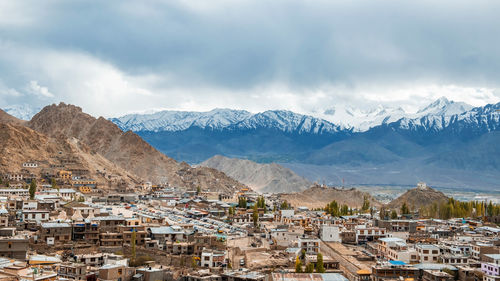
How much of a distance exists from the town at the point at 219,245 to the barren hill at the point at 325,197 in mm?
48073

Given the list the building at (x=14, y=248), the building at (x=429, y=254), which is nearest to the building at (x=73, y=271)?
the building at (x=14, y=248)

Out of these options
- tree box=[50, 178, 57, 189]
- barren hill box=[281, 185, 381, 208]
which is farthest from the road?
barren hill box=[281, 185, 381, 208]

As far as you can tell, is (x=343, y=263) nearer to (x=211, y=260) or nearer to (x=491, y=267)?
(x=491, y=267)

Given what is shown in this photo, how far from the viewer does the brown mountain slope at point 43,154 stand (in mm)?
105500

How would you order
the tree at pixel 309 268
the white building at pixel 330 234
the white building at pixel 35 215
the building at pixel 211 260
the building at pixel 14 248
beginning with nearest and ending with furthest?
the building at pixel 14 248
the tree at pixel 309 268
the building at pixel 211 260
the white building at pixel 35 215
the white building at pixel 330 234

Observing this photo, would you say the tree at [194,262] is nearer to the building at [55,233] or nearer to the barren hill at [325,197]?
the building at [55,233]

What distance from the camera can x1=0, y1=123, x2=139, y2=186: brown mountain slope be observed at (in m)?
106

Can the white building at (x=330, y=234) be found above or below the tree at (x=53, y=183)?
below

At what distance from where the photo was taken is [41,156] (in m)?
111

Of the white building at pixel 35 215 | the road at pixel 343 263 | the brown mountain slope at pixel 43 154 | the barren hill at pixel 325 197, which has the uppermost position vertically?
the brown mountain slope at pixel 43 154

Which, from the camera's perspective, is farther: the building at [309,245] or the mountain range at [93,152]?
the mountain range at [93,152]

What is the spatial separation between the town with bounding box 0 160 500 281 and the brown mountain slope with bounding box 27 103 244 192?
55.2 metres

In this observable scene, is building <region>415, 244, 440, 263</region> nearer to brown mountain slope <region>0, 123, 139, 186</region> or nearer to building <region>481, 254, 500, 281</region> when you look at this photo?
building <region>481, 254, 500, 281</region>

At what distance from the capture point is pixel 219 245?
192 ft
